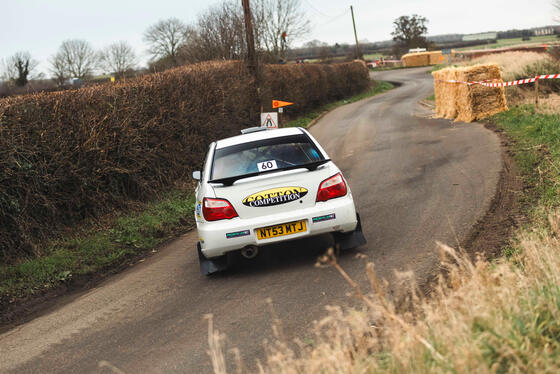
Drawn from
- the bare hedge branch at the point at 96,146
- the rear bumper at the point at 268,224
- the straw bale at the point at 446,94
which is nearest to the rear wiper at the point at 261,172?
the rear bumper at the point at 268,224

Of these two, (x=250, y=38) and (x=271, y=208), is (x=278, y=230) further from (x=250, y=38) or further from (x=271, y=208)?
(x=250, y=38)

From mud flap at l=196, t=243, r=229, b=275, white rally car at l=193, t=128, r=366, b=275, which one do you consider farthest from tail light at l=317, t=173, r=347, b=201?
mud flap at l=196, t=243, r=229, b=275

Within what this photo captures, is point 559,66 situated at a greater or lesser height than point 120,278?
greater

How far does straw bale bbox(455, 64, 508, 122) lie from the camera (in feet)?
67.6

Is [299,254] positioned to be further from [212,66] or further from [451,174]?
[212,66]

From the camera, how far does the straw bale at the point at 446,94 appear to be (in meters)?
22.7

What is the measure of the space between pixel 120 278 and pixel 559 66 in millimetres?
21306

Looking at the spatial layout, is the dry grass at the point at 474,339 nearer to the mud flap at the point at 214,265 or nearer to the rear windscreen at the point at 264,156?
the mud flap at the point at 214,265

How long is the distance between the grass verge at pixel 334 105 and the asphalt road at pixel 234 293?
18.9 metres

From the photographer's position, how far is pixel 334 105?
137 ft

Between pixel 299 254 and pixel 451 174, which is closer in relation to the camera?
pixel 299 254

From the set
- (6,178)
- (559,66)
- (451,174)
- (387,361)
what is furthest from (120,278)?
(559,66)

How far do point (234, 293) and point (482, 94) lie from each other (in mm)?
16701

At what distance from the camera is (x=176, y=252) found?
9430mm
